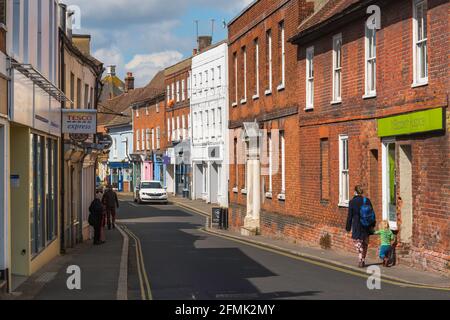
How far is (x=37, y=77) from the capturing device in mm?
16828

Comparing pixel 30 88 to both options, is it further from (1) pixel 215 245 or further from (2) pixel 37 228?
(1) pixel 215 245

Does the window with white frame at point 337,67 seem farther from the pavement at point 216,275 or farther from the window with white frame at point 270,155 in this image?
the window with white frame at point 270,155

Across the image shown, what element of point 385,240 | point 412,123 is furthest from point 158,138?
point 412,123

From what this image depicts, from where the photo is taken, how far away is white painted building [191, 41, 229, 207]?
2271 inches

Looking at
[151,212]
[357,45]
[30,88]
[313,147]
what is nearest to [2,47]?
[30,88]

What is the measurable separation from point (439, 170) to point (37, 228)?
845cm

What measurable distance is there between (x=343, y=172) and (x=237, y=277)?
7626 mm

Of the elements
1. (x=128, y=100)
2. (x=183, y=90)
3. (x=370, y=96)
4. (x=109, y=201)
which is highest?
(x=128, y=100)

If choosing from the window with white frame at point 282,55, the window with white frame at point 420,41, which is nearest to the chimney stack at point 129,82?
the window with white frame at point 282,55

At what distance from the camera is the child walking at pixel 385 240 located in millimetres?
18734

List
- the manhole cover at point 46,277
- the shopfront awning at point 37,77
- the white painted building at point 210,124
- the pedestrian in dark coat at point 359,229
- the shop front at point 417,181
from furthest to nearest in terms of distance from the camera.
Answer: the white painted building at point 210,124
the pedestrian in dark coat at point 359,229
the shop front at point 417,181
the manhole cover at point 46,277
the shopfront awning at point 37,77

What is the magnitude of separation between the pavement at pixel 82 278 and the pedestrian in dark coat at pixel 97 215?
6.89ft

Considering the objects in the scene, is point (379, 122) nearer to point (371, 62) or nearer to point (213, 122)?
point (371, 62)

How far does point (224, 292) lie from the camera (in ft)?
47.8
